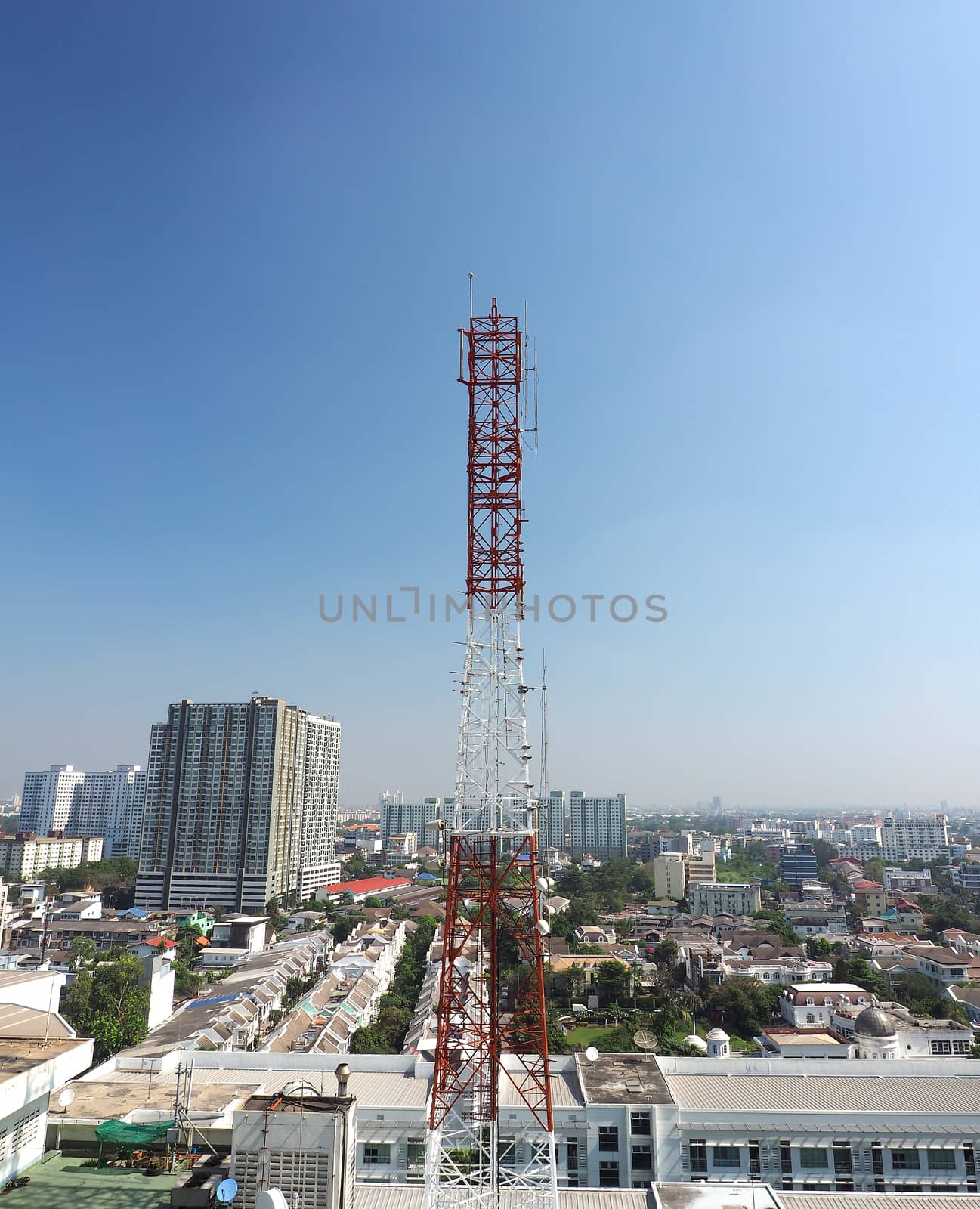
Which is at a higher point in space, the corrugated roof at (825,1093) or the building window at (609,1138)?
the corrugated roof at (825,1093)

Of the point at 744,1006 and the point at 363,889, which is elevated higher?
the point at 744,1006

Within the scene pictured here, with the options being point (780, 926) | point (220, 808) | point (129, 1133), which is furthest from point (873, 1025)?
point (220, 808)

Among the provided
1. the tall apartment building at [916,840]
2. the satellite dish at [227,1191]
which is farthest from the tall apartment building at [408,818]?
the satellite dish at [227,1191]

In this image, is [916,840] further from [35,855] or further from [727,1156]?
[727,1156]

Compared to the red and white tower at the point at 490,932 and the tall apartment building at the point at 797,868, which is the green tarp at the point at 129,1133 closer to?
the red and white tower at the point at 490,932

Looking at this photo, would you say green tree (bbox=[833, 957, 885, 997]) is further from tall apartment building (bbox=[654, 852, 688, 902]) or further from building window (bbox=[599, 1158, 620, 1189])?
tall apartment building (bbox=[654, 852, 688, 902])

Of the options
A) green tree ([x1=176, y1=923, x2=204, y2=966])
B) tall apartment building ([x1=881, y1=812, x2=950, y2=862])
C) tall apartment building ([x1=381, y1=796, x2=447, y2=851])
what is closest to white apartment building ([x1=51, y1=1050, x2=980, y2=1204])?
green tree ([x1=176, y1=923, x2=204, y2=966])

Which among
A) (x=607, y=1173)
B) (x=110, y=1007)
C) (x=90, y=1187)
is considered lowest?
(x=607, y=1173)
